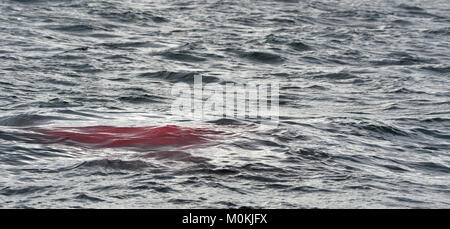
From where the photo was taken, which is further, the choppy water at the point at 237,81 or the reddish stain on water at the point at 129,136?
the reddish stain on water at the point at 129,136

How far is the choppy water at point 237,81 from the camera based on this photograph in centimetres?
1034

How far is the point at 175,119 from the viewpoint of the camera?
14828 millimetres

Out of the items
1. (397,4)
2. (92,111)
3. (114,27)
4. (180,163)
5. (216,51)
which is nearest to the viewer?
(180,163)

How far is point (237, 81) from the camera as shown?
1927 centimetres

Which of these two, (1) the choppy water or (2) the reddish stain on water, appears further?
(2) the reddish stain on water

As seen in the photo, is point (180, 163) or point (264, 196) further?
point (180, 163)

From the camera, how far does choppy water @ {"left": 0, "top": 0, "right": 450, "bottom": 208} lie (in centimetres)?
1034

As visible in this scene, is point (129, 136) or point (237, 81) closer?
point (129, 136)

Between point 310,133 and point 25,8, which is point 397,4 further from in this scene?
point 310,133

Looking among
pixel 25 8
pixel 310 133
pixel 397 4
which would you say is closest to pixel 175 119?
pixel 310 133

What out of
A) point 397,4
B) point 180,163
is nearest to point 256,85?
point 180,163

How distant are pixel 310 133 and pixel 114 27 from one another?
1258 centimetres

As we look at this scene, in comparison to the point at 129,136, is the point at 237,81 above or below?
below

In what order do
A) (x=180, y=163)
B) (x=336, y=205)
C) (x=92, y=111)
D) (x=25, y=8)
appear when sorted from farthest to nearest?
(x=25, y=8), (x=92, y=111), (x=180, y=163), (x=336, y=205)
